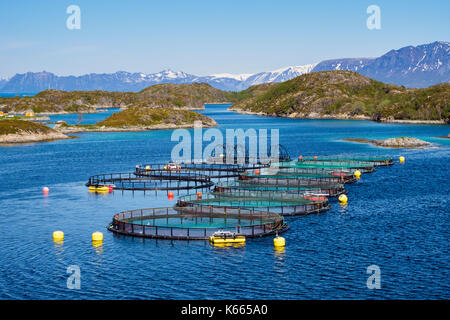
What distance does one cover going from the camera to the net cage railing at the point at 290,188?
367ft

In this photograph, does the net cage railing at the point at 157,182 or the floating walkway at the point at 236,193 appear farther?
the net cage railing at the point at 157,182

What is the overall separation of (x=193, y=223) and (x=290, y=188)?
3518 cm

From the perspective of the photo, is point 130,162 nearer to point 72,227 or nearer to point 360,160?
point 360,160

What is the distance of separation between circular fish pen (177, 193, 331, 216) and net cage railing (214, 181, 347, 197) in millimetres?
7795

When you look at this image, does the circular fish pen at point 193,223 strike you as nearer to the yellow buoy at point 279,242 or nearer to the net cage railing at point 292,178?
the yellow buoy at point 279,242

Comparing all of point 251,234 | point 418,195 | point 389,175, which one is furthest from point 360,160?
point 251,234

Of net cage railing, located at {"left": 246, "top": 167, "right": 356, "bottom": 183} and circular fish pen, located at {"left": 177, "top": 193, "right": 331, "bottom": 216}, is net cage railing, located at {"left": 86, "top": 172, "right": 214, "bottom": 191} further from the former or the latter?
circular fish pen, located at {"left": 177, "top": 193, "right": 331, "bottom": 216}

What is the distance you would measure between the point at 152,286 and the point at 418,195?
232 ft

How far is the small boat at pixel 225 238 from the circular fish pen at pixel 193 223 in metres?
1.01

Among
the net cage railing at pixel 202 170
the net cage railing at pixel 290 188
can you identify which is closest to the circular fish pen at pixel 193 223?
the net cage railing at pixel 290 188

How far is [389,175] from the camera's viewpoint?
5674 inches

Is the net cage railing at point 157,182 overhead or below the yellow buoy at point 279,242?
overhead

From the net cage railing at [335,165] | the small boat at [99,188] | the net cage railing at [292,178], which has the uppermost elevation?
the net cage railing at [335,165]
